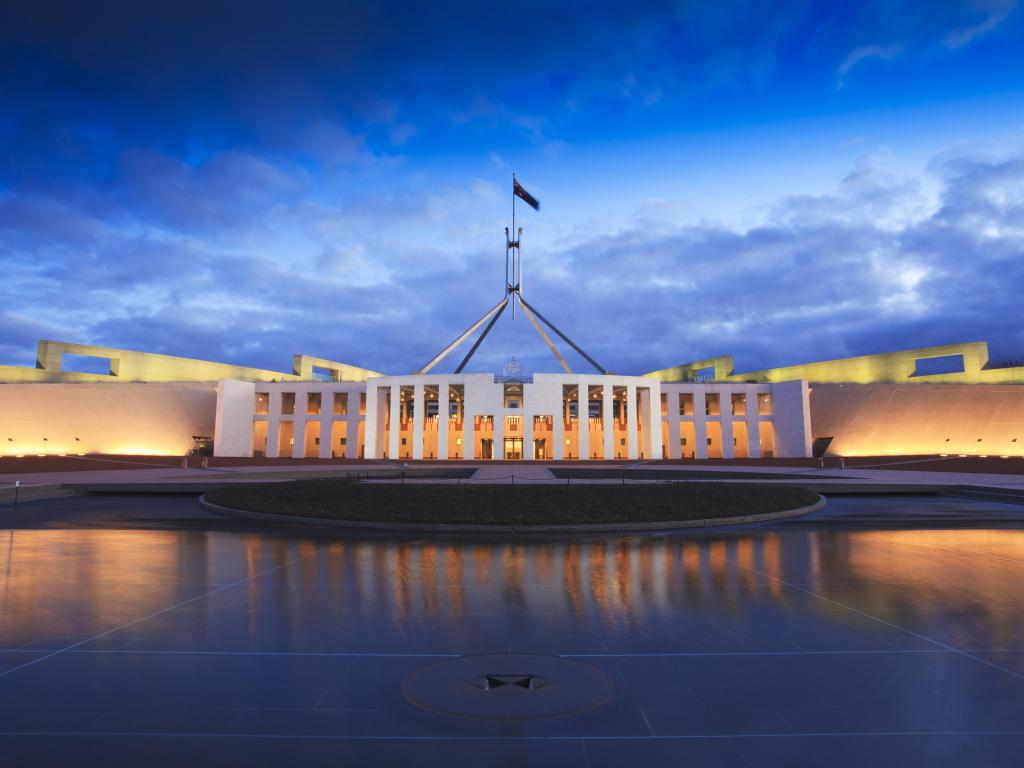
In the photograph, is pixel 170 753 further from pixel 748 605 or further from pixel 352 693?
pixel 748 605

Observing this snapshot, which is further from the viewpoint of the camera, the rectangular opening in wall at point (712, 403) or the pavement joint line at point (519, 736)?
the rectangular opening in wall at point (712, 403)

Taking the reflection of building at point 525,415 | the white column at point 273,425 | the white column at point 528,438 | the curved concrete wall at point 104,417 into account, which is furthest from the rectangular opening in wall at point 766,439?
the curved concrete wall at point 104,417

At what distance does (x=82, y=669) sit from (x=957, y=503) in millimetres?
24754

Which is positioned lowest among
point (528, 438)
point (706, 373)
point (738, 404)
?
point (528, 438)

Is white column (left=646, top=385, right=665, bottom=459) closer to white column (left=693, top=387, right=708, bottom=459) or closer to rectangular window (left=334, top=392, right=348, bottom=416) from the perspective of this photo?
white column (left=693, top=387, right=708, bottom=459)

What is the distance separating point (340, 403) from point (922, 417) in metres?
48.2

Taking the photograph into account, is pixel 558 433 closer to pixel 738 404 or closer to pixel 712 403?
pixel 712 403

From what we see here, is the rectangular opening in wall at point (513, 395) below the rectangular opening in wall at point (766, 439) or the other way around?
the other way around

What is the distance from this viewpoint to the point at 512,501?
55.5 feet

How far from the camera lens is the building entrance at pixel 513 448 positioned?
4897 cm

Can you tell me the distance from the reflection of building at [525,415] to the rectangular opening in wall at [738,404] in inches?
73.8

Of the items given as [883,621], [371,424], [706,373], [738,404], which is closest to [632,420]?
[738,404]

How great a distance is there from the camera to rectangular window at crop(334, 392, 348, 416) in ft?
171

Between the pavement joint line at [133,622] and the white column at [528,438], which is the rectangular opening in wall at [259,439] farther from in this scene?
the pavement joint line at [133,622]
